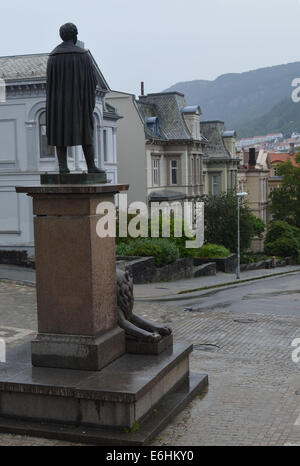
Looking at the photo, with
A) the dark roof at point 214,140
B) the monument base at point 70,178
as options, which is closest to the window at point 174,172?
the dark roof at point 214,140

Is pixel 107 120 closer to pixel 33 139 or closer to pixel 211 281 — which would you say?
pixel 33 139

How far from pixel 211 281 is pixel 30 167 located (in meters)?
10.8

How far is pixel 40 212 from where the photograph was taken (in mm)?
10219

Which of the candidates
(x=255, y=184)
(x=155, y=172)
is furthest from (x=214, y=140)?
(x=155, y=172)

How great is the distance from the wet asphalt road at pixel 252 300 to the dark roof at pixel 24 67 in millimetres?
13553

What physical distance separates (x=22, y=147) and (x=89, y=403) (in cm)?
2439

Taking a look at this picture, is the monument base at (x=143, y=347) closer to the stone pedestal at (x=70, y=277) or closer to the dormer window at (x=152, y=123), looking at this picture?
the stone pedestal at (x=70, y=277)

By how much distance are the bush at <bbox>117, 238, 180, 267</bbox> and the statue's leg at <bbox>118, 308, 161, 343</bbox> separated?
19784mm

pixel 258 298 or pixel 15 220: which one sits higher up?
pixel 15 220

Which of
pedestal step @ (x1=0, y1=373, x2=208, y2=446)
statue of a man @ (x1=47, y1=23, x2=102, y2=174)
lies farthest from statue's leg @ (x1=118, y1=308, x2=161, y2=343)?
statue of a man @ (x1=47, y1=23, x2=102, y2=174)

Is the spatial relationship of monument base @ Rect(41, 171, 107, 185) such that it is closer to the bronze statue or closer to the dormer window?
the bronze statue

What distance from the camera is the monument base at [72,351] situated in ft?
32.9

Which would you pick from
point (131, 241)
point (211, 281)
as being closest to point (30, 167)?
point (131, 241)

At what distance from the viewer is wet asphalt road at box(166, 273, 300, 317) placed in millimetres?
22031
